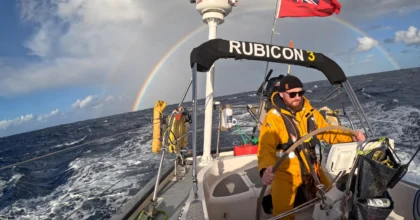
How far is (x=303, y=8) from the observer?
17.9 ft

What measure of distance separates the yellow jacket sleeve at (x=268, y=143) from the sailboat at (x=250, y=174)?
1.07ft

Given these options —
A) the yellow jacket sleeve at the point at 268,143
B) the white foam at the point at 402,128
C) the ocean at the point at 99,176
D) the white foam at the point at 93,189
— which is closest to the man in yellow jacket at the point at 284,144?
the yellow jacket sleeve at the point at 268,143

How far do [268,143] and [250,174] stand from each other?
1.92 m

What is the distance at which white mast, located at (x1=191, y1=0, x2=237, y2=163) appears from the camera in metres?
4.63

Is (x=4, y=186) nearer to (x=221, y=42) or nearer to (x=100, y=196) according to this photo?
(x=100, y=196)

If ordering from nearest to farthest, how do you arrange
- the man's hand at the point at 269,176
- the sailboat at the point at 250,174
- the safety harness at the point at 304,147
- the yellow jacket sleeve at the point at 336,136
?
1. the sailboat at the point at 250,174
2. the man's hand at the point at 269,176
3. the safety harness at the point at 304,147
4. the yellow jacket sleeve at the point at 336,136

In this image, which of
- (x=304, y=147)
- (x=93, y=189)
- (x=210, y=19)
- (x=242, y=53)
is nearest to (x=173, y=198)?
(x=304, y=147)

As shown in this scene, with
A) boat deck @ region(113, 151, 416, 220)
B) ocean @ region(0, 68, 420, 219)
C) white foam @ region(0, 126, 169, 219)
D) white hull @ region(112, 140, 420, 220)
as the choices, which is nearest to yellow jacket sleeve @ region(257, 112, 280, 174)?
white hull @ region(112, 140, 420, 220)

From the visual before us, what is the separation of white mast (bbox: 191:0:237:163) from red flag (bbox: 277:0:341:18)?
122cm

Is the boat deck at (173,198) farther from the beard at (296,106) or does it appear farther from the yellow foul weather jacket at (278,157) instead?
the beard at (296,106)

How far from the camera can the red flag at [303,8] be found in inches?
211

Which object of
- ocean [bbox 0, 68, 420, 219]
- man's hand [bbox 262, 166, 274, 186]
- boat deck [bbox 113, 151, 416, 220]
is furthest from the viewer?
ocean [bbox 0, 68, 420, 219]

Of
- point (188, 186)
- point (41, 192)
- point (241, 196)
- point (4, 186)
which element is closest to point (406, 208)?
point (241, 196)

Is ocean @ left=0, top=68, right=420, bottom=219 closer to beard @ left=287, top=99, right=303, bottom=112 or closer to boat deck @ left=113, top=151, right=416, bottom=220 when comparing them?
boat deck @ left=113, top=151, right=416, bottom=220
